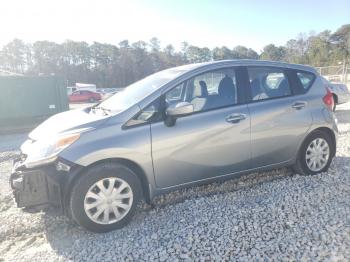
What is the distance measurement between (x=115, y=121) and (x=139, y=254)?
135 cm

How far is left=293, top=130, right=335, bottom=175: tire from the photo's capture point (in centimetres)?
432

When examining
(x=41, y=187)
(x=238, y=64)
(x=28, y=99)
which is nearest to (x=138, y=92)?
(x=238, y=64)

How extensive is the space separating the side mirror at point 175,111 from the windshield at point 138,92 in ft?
1.22

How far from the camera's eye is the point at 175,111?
3338 mm

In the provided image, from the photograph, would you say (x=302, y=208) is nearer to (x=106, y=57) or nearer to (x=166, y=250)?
(x=166, y=250)

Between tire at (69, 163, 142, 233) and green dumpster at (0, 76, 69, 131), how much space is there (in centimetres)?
932

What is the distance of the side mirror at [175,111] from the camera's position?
334cm

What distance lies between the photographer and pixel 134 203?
10.8ft

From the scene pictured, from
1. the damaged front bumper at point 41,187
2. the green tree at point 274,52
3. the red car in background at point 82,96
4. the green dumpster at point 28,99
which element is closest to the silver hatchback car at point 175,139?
the damaged front bumper at point 41,187

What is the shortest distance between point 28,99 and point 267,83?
9880mm

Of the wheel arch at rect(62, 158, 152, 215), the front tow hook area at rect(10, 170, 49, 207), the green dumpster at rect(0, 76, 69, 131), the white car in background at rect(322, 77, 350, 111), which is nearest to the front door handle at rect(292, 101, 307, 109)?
the wheel arch at rect(62, 158, 152, 215)

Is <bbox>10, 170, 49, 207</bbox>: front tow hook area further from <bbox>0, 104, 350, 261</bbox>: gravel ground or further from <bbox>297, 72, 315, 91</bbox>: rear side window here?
<bbox>297, 72, 315, 91</bbox>: rear side window

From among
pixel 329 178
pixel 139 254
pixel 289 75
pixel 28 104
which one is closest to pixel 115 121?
pixel 139 254

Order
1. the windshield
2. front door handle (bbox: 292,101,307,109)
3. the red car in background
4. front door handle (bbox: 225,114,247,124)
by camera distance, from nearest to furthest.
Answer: the windshield → front door handle (bbox: 225,114,247,124) → front door handle (bbox: 292,101,307,109) → the red car in background
